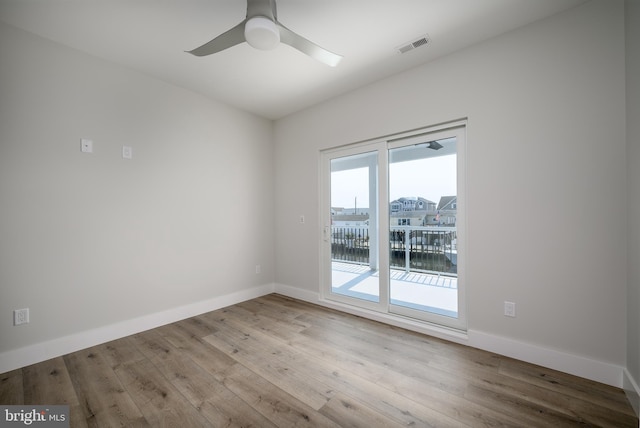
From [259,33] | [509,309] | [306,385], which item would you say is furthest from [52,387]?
[509,309]

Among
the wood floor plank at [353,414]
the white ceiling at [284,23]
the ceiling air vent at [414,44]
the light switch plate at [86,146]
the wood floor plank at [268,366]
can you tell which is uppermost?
the white ceiling at [284,23]

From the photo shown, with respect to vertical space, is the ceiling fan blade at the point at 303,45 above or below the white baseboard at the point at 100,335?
above

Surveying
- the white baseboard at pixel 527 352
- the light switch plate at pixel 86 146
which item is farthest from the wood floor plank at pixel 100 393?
the white baseboard at pixel 527 352

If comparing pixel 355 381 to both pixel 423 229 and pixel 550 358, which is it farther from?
pixel 423 229

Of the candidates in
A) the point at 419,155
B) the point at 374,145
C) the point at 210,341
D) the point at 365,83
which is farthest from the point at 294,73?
the point at 210,341

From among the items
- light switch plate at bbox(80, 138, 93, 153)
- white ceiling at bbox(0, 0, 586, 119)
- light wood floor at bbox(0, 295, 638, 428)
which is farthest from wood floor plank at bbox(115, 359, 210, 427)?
white ceiling at bbox(0, 0, 586, 119)

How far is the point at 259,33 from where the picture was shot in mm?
1660

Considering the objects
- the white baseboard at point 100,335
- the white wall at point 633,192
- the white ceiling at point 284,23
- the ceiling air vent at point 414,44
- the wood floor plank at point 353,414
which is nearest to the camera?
the wood floor plank at point 353,414

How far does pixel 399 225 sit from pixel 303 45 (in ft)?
6.81

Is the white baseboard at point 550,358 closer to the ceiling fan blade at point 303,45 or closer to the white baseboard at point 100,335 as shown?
the ceiling fan blade at point 303,45

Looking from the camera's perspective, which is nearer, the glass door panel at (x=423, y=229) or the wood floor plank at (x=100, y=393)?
the wood floor plank at (x=100, y=393)

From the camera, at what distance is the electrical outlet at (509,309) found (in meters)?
2.22

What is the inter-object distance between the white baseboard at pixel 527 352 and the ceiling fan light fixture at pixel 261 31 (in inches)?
113

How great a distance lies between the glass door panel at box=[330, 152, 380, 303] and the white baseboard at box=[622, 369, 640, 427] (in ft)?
6.45
